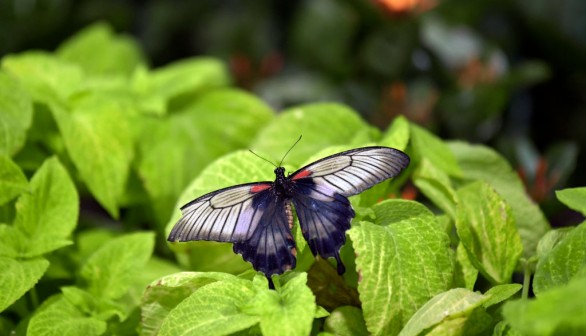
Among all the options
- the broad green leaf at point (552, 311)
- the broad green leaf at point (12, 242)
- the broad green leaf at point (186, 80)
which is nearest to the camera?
the broad green leaf at point (552, 311)

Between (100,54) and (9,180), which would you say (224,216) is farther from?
(100,54)

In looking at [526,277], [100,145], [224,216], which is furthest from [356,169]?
[100,145]

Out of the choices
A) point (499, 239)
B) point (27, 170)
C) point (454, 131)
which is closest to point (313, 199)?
point (499, 239)

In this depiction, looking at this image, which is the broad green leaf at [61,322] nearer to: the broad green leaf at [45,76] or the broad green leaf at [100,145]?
the broad green leaf at [100,145]

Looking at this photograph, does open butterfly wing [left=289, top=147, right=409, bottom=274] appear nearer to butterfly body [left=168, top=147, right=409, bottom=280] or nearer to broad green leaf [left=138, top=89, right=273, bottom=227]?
butterfly body [left=168, top=147, right=409, bottom=280]

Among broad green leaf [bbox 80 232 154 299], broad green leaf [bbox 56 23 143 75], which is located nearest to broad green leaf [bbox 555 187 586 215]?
broad green leaf [bbox 80 232 154 299]

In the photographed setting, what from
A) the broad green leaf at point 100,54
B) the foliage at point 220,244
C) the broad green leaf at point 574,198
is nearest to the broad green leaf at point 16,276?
the foliage at point 220,244
